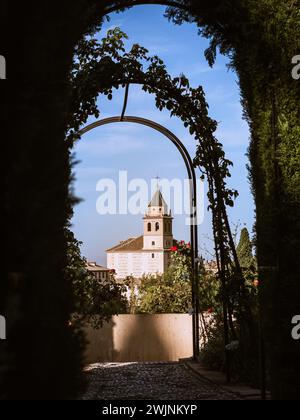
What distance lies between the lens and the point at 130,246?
104 m

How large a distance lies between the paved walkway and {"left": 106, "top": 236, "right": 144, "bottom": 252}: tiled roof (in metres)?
94.0

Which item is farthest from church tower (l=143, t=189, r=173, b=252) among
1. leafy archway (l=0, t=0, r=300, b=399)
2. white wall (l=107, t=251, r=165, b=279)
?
leafy archway (l=0, t=0, r=300, b=399)

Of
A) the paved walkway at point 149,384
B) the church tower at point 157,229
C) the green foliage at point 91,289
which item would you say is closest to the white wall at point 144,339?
the paved walkway at point 149,384

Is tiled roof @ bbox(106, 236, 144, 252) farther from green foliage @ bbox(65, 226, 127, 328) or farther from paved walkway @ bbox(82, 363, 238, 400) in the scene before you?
green foliage @ bbox(65, 226, 127, 328)

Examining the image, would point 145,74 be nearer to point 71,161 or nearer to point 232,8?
point 232,8

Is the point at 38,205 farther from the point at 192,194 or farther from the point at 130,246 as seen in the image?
the point at 130,246

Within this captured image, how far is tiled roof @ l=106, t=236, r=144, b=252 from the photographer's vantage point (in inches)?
4038

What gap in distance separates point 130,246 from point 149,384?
97.9 meters

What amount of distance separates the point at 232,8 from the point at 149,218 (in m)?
98.8

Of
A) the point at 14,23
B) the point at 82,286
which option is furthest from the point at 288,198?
the point at 82,286

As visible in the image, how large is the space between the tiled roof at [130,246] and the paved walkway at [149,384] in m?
94.0

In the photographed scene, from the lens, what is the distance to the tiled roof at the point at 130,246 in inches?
4038

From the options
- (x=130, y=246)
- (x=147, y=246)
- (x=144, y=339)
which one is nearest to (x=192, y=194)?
(x=144, y=339)

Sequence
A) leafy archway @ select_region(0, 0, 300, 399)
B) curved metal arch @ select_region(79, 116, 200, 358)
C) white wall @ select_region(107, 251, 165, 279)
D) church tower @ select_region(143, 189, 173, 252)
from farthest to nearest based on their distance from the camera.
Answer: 1. church tower @ select_region(143, 189, 173, 252)
2. white wall @ select_region(107, 251, 165, 279)
3. curved metal arch @ select_region(79, 116, 200, 358)
4. leafy archway @ select_region(0, 0, 300, 399)
